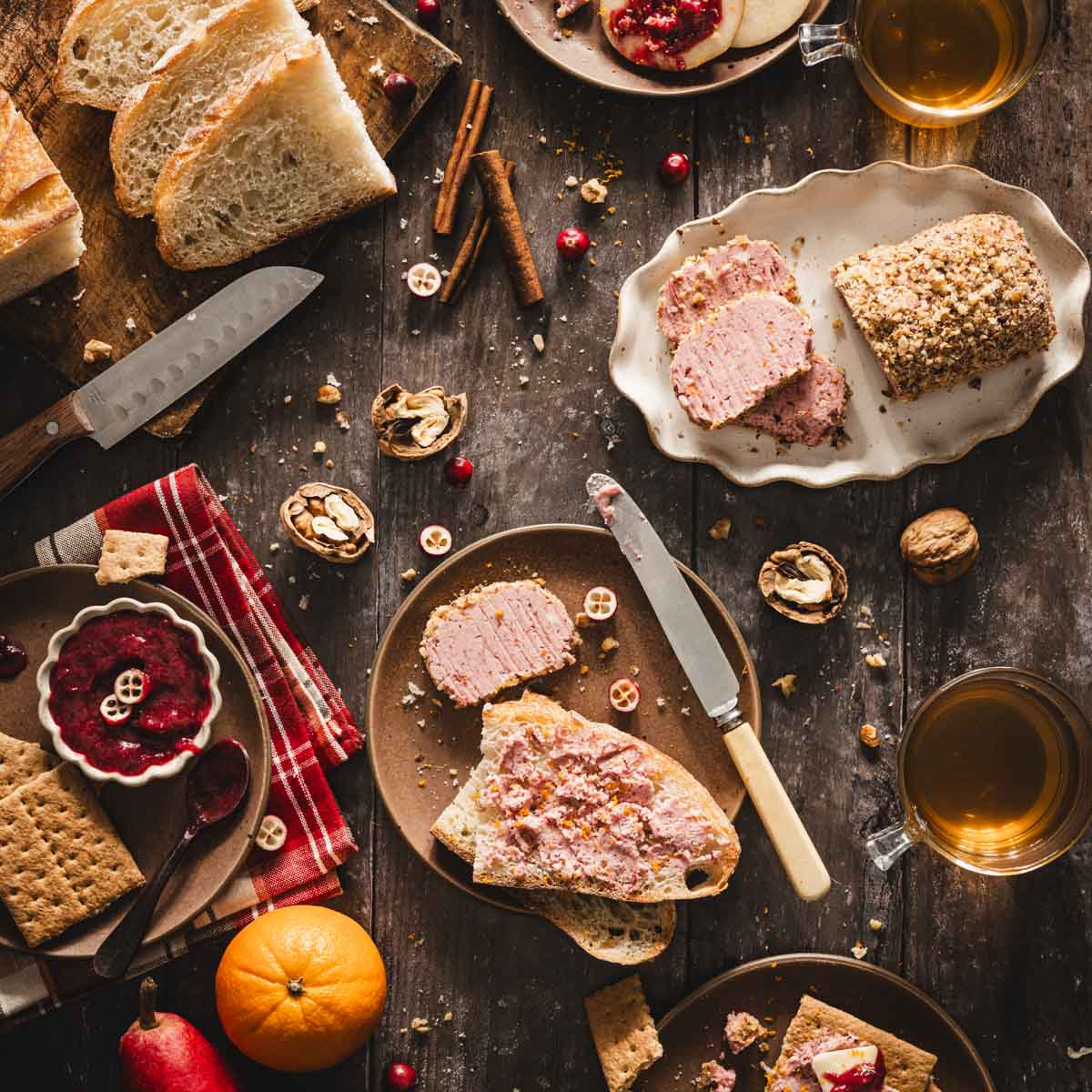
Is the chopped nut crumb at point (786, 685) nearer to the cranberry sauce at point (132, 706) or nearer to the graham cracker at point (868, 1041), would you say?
the graham cracker at point (868, 1041)

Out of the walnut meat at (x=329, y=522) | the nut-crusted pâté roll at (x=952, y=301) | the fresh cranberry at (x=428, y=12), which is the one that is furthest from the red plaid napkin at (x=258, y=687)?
the nut-crusted pâté roll at (x=952, y=301)

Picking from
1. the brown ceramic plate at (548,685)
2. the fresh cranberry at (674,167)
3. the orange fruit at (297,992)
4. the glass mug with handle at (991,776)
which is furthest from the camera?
the fresh cranberry at (674,167)

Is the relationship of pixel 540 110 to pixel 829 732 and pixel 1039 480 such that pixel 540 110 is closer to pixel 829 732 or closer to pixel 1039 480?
pixel 1039 480

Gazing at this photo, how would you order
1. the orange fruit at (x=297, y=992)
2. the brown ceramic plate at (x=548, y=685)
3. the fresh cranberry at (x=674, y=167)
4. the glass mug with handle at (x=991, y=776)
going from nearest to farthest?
the orange fruit at (x=297, y=992) → the glass mug with handle at (x=991, y=776) → the brown ceramic plate at (x=548, y=685) → the fresh cranberry at (x=674, y=167)

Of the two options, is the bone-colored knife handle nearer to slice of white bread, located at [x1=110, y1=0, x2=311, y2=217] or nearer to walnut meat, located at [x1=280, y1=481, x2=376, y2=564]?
walnut meat, located at [x1=280, y1=481, x2=376, y2=564]

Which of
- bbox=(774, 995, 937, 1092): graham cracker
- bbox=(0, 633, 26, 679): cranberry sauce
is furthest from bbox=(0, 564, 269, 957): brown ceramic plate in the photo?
bbox=(774, 995, 937, 1092): graham cracker

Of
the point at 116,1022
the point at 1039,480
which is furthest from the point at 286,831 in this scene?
the point at 1039,480
